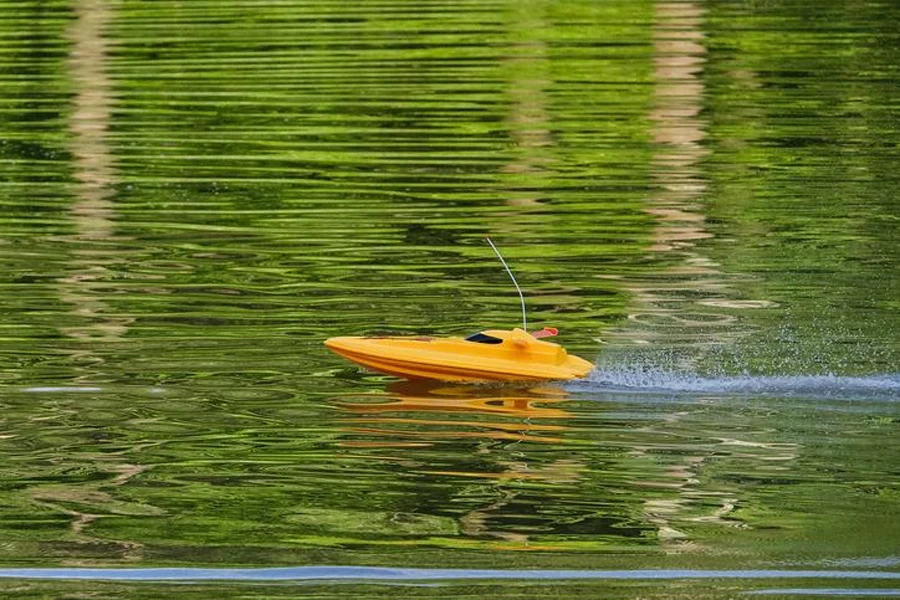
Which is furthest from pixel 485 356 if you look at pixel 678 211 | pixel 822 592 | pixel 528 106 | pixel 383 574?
pixel 528 106

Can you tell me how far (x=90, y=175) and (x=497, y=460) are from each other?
597 inches

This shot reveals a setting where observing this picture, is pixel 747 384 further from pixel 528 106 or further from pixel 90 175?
pixel 528 106

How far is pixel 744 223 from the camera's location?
23.4 m

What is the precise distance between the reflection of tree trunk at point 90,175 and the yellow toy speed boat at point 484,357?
10.7 feet

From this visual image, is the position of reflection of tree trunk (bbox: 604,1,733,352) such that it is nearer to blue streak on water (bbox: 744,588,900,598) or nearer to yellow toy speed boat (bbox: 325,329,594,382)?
yellow toy speed boat (bbox: 325,329,594,382)

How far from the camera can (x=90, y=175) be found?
93.5 feet

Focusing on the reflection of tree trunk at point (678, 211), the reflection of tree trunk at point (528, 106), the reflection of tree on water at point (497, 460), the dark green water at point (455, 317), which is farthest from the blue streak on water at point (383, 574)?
the reflection of tree trunk at point (528, 106)

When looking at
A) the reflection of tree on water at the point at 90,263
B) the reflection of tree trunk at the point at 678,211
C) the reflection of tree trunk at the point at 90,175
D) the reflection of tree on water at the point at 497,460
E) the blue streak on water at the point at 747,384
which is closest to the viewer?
the reflection of tree on water at the point at 497,460

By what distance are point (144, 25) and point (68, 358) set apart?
29.8 metres

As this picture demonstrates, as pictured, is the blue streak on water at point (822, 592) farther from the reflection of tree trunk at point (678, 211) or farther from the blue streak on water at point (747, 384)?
the reflection of tree trunk at point (678, 211)

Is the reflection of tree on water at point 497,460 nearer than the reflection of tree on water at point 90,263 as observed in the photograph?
Yes

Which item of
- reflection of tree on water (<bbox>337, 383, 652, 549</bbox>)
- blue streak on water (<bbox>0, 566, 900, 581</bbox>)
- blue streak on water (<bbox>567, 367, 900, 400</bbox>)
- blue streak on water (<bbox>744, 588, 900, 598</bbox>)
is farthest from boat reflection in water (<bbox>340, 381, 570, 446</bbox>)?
blue streak on water (<bbox>744, 588, 900, 598</bbox>)

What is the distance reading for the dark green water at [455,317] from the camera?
13070 millimetres

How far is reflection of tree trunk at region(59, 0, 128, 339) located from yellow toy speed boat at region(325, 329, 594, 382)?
327cm
